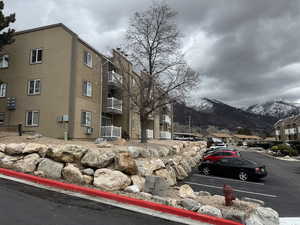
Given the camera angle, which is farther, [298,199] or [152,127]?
[152,127]

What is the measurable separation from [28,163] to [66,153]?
1604 mm

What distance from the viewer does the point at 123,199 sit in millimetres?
6562

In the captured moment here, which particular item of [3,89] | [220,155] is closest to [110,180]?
[220,155]

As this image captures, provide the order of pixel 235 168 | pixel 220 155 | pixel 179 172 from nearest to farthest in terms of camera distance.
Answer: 1. pixel 179 172
2. pixel 235 168
3. pixel 220 155

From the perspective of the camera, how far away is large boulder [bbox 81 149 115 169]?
8.70 m

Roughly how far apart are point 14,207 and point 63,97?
46.5 ft

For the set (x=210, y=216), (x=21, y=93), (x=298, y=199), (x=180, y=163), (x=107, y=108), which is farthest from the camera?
(x=107, y=108)

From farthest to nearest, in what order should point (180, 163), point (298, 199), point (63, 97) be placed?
point (63, 97) < point (180, 163) < point (298, 199)

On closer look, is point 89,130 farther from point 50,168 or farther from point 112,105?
point 50,168

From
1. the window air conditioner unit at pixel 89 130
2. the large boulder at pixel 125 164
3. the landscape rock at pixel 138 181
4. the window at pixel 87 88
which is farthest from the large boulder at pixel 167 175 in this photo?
the window at pixel 87 88

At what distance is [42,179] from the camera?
801 centimetres

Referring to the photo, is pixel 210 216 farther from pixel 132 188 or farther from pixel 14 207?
pixel 14 207

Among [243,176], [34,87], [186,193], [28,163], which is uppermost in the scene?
[34,87]

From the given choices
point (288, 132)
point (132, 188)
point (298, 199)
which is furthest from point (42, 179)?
point (288, 132)
